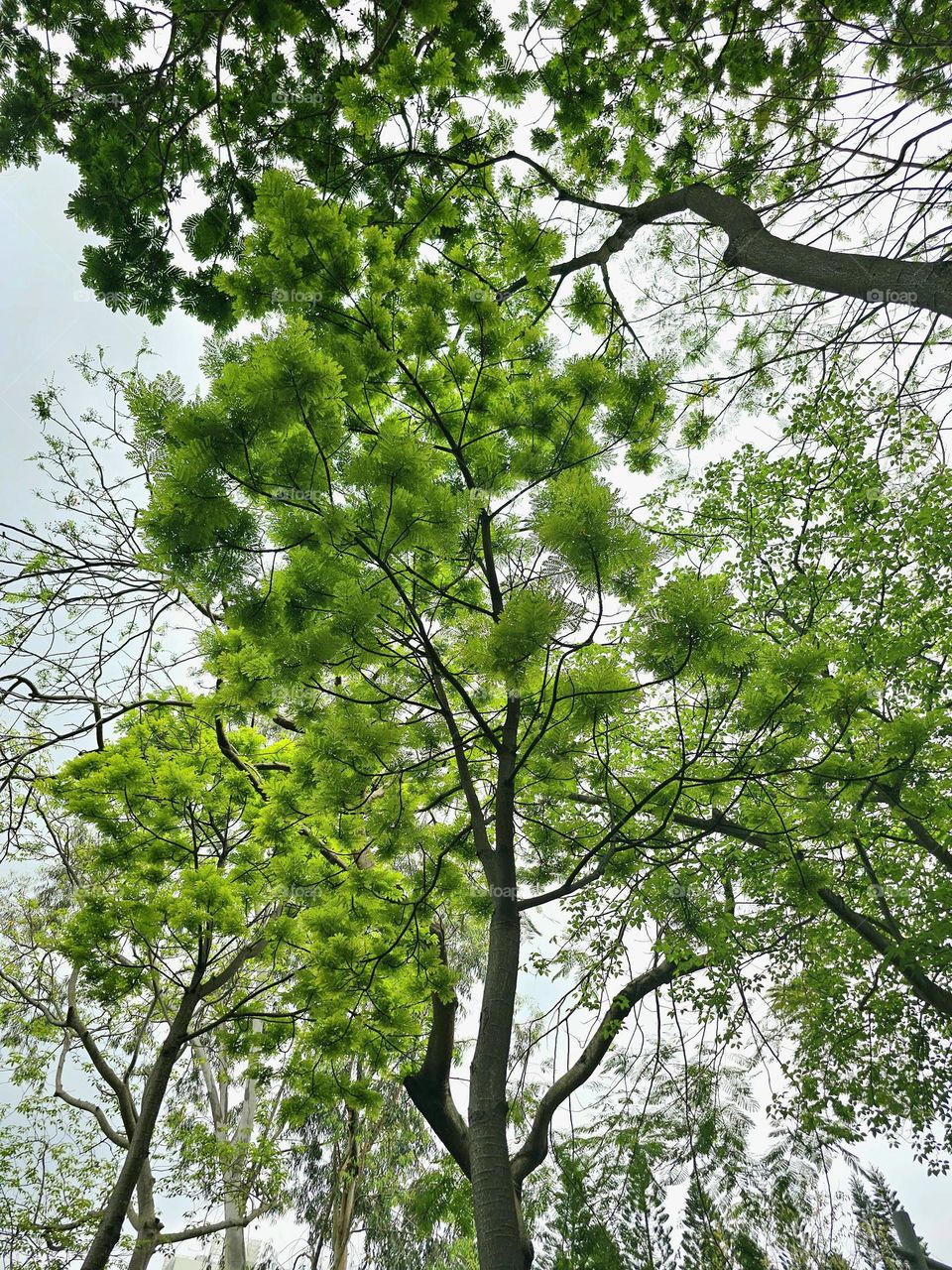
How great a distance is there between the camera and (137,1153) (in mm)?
4930

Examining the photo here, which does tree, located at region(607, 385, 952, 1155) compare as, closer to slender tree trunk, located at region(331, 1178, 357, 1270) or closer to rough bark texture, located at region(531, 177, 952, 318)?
rough bark texture, located at region(531, 177, 952, 318)

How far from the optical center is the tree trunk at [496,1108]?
2.55 meters

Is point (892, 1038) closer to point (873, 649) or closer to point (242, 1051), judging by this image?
point (873, 649)

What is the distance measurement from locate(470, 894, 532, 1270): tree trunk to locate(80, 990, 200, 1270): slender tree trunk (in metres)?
3.16

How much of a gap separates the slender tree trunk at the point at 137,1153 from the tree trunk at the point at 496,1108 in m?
3.16

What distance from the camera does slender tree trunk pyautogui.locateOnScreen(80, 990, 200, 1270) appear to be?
15.3 feet

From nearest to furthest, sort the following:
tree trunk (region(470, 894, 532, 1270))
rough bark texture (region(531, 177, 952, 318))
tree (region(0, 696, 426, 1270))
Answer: tree trunk (region(470, 894, 532, 1270)) < rough bark texture (region(531, 177, 952, 318)) < tree (region(0, 696, 426, 1270))

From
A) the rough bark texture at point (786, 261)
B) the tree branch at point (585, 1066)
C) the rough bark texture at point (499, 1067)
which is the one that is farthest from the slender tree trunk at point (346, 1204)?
the rough bark texture at point (786, 261)

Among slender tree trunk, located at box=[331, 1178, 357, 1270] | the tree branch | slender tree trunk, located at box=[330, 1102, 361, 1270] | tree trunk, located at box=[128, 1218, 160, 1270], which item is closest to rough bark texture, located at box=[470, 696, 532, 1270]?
the tree branch

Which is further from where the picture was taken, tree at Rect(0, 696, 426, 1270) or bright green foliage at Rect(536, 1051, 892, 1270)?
bright green foliage at Rect(536, 1051, 892, 1270)

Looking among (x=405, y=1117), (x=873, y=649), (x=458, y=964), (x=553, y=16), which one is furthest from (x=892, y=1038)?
(x=553, y=16)

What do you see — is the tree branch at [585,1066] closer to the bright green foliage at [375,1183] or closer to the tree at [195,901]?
the tree at [195,901]

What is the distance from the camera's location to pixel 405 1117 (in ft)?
33.8

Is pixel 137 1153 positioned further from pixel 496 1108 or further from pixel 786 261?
pixel 786 261
